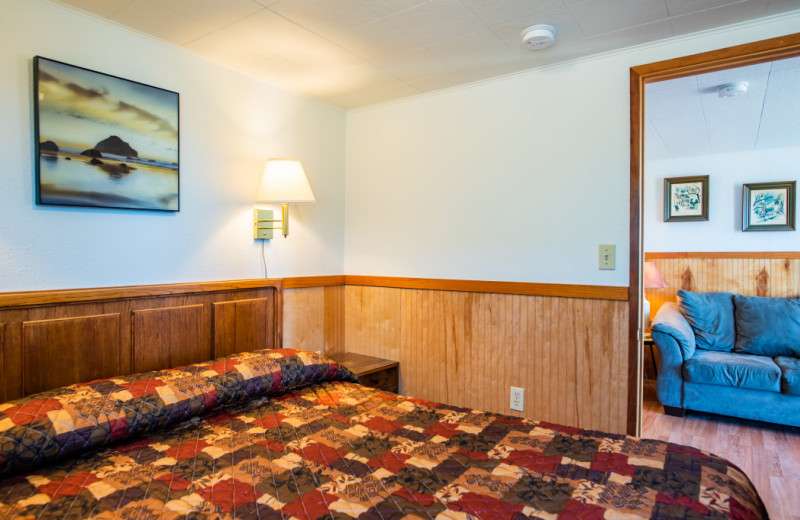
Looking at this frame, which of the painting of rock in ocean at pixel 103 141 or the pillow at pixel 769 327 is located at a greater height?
the painting of rock in ocean at pixel 103 141

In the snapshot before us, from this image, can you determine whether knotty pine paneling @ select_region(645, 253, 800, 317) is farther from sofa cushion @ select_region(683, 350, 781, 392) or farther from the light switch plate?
the light switch plate

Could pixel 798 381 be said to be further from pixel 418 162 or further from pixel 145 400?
pixel 145 400

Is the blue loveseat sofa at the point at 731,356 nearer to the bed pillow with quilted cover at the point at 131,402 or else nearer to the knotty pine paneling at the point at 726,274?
the knotty pine paneling at the point at 726,274

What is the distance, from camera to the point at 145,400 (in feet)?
5.23

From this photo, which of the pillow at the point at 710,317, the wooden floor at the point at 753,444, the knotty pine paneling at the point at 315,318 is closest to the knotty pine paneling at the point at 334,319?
the knotty pine paneling at the point at 315,318

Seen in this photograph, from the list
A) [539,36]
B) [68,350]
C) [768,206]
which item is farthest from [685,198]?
[68,350]

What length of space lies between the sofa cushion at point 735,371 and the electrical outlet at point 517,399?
1.63m

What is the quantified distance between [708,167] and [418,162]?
299cm

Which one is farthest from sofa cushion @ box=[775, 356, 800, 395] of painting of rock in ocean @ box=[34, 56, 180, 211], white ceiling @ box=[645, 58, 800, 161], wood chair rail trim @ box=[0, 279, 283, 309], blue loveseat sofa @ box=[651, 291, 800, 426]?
painting of rock in ocean @ box=[34, 56, 180, 211]

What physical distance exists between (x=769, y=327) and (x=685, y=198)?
52.6 inches

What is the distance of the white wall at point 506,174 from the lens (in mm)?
2189

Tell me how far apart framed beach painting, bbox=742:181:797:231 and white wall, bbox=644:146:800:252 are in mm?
49

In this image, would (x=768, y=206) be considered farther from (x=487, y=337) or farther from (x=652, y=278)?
(x=487, y=337)

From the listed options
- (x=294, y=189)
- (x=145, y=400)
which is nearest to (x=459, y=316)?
(x=294, y=189)
